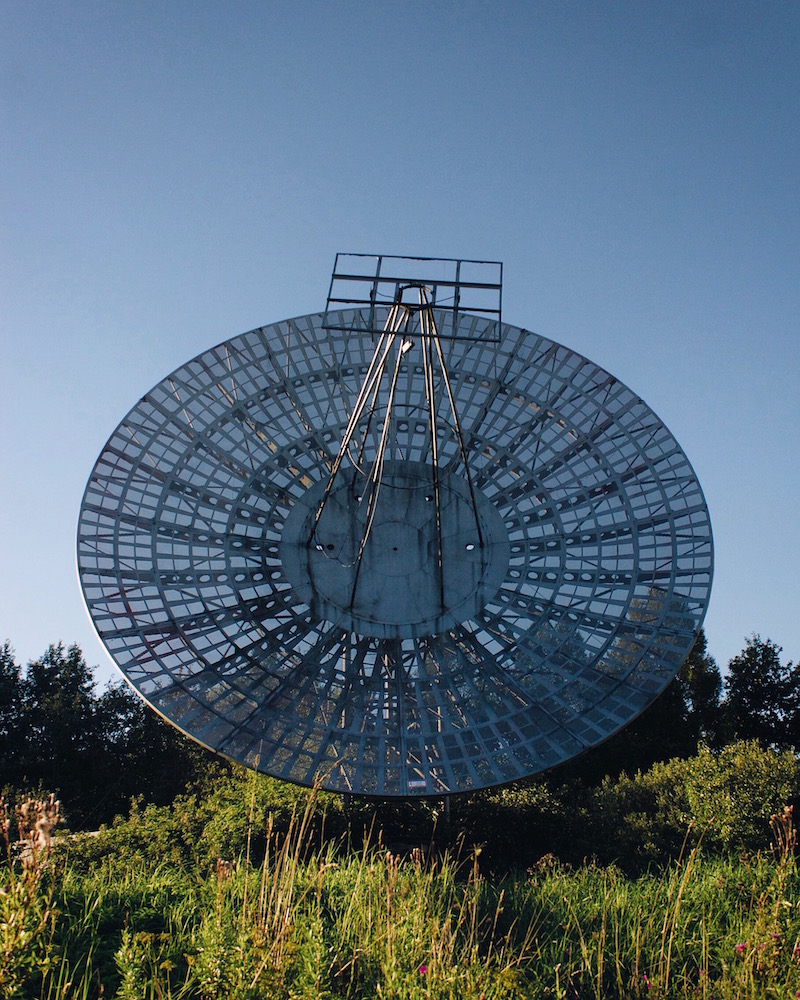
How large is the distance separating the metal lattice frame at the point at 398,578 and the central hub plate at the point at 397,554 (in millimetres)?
227

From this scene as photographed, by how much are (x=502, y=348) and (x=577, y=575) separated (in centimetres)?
742

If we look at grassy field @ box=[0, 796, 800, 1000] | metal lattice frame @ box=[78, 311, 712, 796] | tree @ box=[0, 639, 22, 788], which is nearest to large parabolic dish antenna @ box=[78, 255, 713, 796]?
metal lattice frame @ box=[78, 311, 712, 796]

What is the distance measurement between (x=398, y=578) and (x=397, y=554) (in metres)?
0.72

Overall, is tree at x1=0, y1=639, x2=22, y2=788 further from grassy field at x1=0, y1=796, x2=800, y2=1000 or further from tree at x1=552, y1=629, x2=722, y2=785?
grassy field at x1=0, y1=796, x2=800, y2=1000

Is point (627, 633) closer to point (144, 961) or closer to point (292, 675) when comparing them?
point (292, 675)

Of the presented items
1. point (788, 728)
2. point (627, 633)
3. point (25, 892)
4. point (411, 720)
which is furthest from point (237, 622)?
point (788, 728)

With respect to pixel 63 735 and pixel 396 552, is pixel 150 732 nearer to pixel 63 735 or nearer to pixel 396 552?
pixel 63 735

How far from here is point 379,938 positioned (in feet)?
33.2

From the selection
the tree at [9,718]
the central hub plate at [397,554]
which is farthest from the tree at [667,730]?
the tree at [9,718]

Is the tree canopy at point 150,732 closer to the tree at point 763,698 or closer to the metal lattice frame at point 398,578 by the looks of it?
the tree at point 763,698

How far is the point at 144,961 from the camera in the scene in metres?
10.7

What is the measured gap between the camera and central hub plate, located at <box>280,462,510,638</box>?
22.9 metres

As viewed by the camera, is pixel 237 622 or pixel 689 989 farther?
pixel 237 622

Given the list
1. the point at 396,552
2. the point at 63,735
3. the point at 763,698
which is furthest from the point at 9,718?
the point at 763,698
